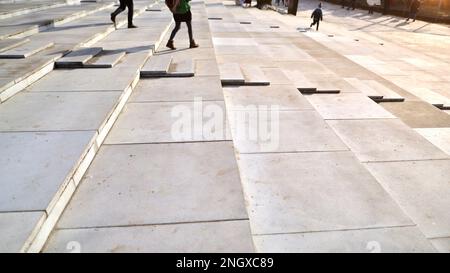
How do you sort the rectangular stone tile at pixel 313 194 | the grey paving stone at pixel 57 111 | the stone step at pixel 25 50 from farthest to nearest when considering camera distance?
the stone step at pixel 25 50 → the grey paving stone at pixel 57 111 → the rectangular stone tile at pixel 313 194

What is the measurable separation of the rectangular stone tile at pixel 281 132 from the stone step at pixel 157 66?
6.08ft

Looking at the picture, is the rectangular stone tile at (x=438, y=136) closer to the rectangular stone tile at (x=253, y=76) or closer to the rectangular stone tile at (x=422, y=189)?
the rectangular stone tile at (x=422, y=189)

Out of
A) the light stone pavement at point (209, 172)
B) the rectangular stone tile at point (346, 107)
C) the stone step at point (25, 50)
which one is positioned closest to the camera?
the light stone pavement at point (209, 172)

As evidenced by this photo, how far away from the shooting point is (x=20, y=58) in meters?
5.85

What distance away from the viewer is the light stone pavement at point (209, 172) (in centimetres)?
256

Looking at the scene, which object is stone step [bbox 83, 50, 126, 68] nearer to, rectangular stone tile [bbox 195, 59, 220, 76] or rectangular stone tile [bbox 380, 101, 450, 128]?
rectangular stone tile [bbox 195, 59, 220, 76]

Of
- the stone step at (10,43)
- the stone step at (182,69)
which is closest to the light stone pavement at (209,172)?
the stone step at (182,69)

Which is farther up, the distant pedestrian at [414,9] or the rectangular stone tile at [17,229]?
the distant pedestrian at [414,9]

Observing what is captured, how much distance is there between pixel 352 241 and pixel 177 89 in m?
3.76

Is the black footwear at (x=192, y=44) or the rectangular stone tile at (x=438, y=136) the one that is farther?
the black footwear at (x=192, y=44)

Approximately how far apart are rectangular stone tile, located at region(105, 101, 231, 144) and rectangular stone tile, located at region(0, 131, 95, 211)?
56cm

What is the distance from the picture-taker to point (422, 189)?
3506 mm

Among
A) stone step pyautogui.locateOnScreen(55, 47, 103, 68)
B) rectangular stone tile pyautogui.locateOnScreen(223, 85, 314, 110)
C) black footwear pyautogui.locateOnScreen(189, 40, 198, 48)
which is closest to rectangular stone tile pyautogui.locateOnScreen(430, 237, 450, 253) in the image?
rectangular stone tile pyautogui.locateOnScreen(223, 85, 314, 110)

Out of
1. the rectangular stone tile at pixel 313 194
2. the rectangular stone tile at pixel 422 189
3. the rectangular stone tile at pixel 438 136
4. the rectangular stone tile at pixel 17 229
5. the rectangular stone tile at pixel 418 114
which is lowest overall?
the rectangular stone tile at pixel 438 136
